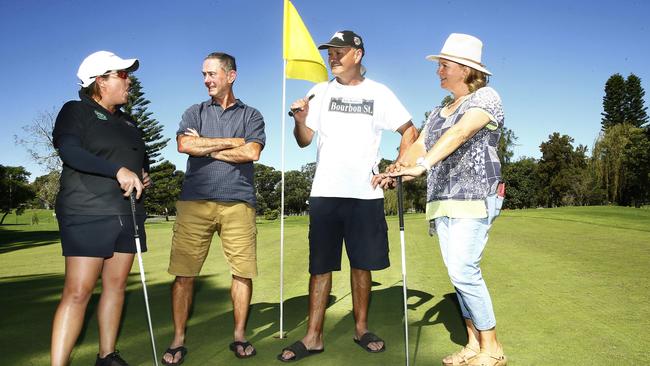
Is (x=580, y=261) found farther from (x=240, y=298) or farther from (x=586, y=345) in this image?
(x=240, y=298)

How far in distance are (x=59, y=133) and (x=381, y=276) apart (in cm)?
474

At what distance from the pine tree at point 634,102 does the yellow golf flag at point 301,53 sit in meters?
83.1

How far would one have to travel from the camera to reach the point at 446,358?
11.1 ft

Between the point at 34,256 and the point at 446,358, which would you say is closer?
the point at 446,358

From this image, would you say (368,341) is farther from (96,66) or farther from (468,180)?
Result: (96,66)

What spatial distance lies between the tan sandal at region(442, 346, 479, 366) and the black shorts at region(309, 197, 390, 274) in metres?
0.88

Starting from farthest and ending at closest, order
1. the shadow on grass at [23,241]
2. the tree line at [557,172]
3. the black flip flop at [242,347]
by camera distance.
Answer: the tree line at [557,172]
the shadow on grass at [23,241]
the black flip flop at [242,347]

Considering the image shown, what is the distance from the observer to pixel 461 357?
335 centimetres

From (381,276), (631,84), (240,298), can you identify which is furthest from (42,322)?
(631,84)

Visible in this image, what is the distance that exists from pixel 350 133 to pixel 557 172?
76.9 metres

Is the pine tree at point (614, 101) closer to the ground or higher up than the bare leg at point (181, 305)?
higher up

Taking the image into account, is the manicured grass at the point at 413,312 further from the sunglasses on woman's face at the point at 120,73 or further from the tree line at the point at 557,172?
the tree line at the point at 557,172

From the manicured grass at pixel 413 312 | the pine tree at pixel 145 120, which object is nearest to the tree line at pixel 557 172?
the pine tree at pixel 145 120

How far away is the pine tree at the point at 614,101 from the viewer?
7475cm
